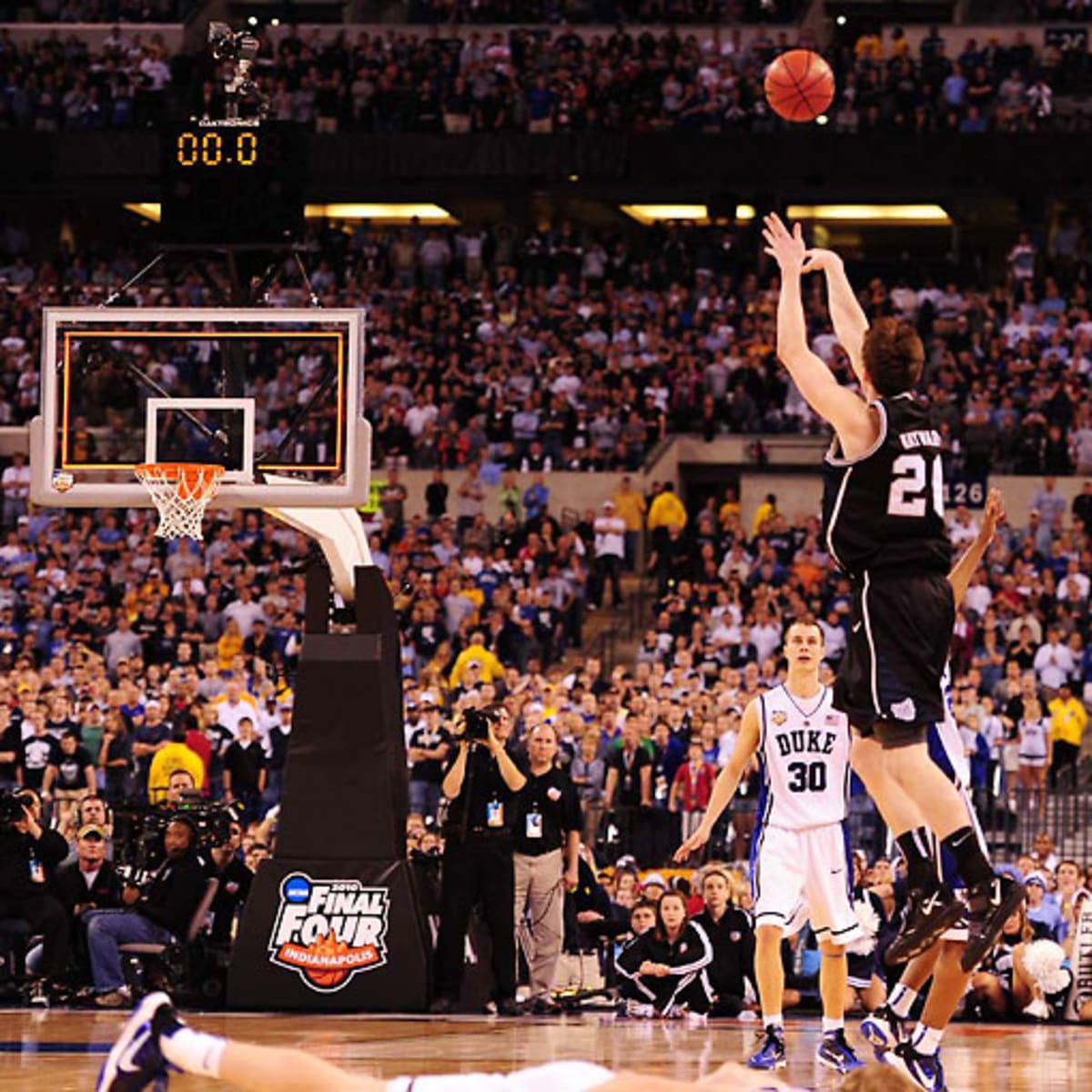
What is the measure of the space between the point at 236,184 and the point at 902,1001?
28.8ft

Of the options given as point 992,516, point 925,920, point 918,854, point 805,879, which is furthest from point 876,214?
point 925,920

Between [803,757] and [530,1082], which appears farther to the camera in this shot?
[803,757]

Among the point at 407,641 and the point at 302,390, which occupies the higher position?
the point at 302,390

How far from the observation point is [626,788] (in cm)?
2166

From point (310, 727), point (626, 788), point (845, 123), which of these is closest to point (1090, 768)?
point (626, 788)

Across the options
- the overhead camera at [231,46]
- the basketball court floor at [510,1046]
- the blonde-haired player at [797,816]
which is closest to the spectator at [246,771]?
the basketball court floor at [510,1046]

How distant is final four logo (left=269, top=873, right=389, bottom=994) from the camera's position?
653 inches

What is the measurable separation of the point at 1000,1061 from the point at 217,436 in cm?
700

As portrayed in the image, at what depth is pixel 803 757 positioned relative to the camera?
12906 millimetres

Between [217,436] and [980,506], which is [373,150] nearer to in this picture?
[980,506]

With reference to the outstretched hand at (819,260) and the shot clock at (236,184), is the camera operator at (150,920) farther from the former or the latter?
the outstretched hand at (819,260)

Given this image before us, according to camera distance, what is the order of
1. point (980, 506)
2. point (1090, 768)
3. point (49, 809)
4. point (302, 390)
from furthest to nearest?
point (302, 390)
point (980, 506)
point (1090, 768)
point (49, 809)

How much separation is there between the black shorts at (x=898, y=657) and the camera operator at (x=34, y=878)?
991cm

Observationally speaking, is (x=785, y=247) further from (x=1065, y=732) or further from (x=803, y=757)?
(x=1065, y=732)
